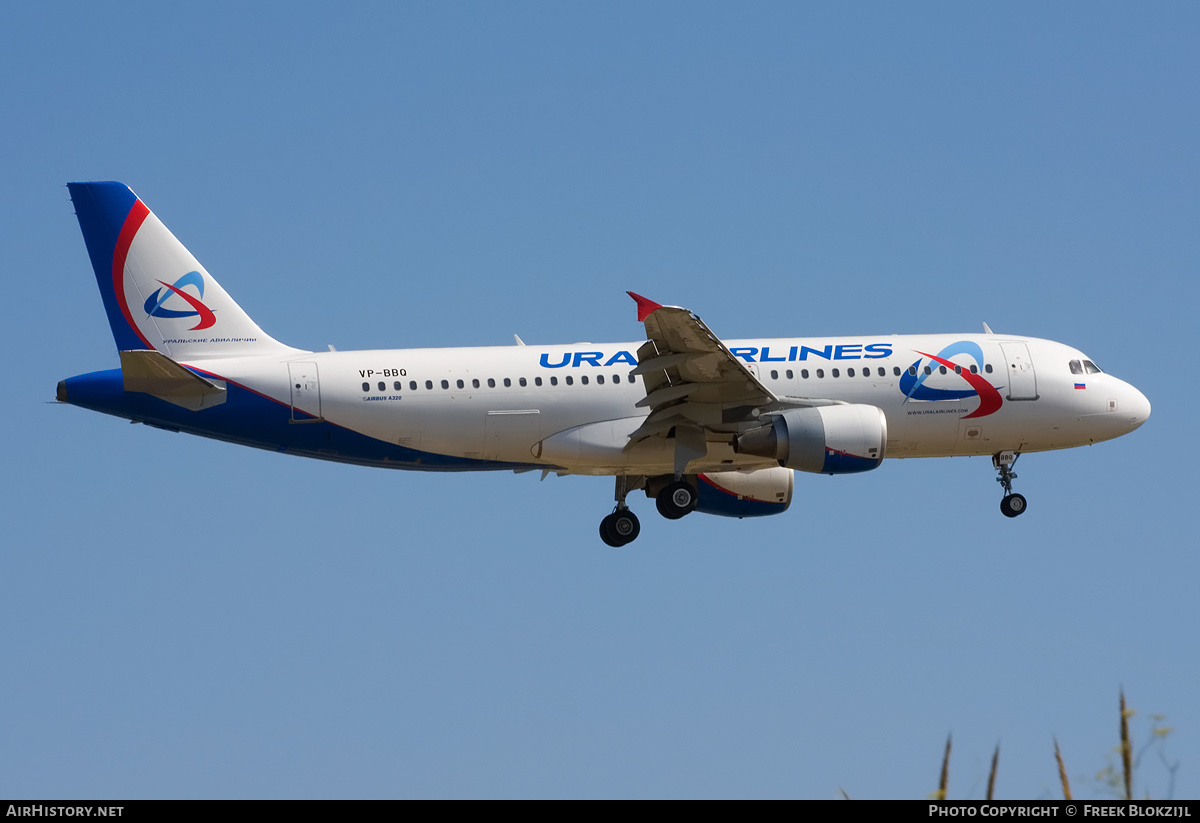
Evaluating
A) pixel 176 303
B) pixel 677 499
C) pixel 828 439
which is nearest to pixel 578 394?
pixel 677 499

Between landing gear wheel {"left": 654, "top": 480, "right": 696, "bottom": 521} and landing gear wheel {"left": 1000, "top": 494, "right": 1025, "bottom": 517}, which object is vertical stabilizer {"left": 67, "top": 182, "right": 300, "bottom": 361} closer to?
landing gear wheel {"left": 654, "top": 480, "right": 696, "bottom": 521}

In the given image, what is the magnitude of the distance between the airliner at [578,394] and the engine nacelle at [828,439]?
4cm

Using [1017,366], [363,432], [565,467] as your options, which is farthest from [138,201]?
[1017,366]

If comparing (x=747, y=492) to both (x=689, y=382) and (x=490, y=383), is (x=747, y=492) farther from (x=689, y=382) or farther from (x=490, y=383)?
(x=490, y=383)

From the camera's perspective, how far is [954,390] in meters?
40.6

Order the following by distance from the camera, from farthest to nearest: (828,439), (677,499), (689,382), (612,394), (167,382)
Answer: (677,499) < (612,394) < (689,382) < (828,439) < (167,382)

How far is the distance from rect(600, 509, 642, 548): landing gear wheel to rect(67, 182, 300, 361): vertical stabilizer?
1000 centimetres

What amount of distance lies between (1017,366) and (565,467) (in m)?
13.0

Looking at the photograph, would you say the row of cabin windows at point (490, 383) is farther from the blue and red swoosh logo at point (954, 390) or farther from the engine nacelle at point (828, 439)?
the blue and red swoosh logo at point (954, 390)

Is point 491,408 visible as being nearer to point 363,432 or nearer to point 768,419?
point 363,432

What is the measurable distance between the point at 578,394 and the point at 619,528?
4.54m

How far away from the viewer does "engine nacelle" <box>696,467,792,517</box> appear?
44.9 meters
